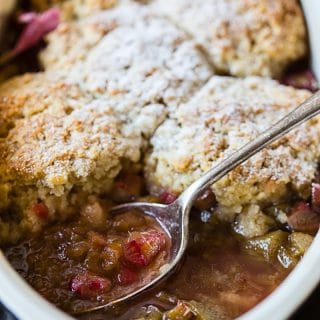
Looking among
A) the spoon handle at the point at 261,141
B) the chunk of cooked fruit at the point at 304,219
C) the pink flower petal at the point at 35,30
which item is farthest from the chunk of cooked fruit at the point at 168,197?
the pink flower petal at the point at 35,30

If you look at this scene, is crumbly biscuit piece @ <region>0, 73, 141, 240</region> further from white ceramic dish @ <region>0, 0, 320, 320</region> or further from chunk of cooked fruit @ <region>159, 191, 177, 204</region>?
white ceramic dish @ <region>0, 0, 320, 320</region>

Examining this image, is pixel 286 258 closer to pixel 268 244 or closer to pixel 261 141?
pixel 268 244

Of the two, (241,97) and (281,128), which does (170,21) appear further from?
(281,128)

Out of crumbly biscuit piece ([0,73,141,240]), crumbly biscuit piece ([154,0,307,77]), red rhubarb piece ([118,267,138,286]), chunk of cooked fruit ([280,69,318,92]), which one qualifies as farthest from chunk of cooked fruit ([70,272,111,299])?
chunk of cooked fruit ([280,69,318,92])

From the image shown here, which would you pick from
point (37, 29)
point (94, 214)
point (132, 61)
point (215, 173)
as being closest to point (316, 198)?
point (215, 173)

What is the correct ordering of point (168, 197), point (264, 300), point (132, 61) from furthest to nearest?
point (132, 61)
point (168, 197)
point (264, 300)

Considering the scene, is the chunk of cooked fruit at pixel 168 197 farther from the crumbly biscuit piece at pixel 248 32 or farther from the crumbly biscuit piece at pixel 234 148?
the crumbly biscuit piece at pixel 248 32
